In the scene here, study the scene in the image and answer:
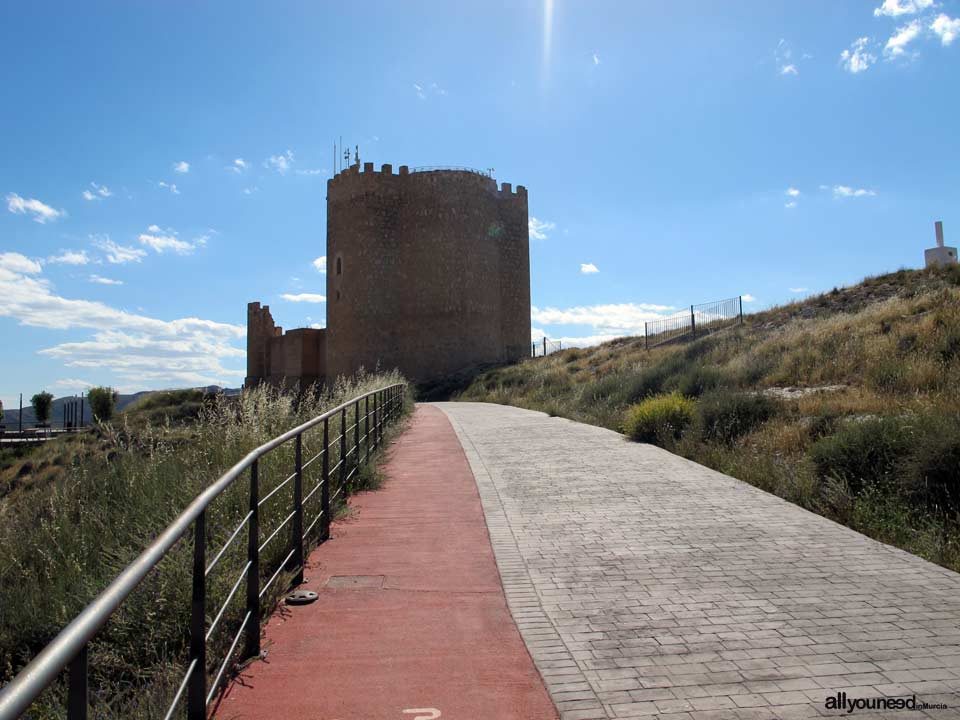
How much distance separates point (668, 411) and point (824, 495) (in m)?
4.85

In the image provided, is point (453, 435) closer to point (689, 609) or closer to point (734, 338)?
point (689, 609)

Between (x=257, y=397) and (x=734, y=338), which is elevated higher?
(x=734, y=338)

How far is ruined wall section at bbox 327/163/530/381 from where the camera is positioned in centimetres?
4022

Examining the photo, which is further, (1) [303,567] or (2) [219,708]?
(1) [303,567]

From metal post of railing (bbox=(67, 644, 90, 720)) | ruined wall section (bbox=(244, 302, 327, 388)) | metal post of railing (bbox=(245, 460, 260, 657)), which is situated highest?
ruined wall section (bbox=(244, 302, 327, 388))

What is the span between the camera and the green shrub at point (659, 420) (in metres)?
11.6

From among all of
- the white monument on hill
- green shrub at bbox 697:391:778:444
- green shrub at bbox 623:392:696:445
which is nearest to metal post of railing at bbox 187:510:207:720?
green shrub at bbox 697:391:778:444

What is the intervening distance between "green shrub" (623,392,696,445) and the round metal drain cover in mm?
7761

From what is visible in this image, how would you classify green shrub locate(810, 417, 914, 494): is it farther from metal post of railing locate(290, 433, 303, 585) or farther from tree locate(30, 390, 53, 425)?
tree locate(30, 390, 53, 425)

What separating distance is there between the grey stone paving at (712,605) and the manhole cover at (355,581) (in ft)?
2.94

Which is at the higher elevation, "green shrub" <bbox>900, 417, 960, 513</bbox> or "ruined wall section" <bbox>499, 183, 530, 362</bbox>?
"ruined wall section" <bbox>499, 183, 530, 362</bbox>

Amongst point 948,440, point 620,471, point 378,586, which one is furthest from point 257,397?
point 948,440

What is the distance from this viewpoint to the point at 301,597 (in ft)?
15.1

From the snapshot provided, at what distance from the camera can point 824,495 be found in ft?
23.6
